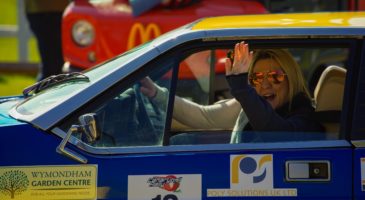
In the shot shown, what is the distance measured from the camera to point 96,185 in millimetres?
3449

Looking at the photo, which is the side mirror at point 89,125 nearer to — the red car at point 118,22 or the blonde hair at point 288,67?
the blonde hair at point 288,67

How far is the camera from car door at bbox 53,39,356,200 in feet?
11.2

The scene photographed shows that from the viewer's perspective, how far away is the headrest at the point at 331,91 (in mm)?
3877

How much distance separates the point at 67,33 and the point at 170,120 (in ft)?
12.3

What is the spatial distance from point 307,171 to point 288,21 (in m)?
0.76

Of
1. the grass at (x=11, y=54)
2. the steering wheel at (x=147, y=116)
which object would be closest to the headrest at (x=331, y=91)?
the steering wheel at (x=147, y=116)

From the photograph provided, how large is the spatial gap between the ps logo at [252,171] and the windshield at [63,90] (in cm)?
67

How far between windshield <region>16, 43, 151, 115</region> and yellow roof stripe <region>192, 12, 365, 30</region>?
362mm

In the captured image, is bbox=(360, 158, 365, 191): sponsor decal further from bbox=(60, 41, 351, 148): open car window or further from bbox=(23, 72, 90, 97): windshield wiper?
bbox=(23, 72, 90, 97): windshield wiper

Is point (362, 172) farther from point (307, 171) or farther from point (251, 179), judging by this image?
point (251, 179)

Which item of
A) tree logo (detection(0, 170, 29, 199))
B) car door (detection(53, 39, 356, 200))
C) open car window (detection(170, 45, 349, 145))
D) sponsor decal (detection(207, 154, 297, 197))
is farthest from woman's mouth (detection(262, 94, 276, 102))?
tree logo (detection(0, 170, 29, 199))

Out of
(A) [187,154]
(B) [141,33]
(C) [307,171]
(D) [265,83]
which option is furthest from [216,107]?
(B) [141,33]

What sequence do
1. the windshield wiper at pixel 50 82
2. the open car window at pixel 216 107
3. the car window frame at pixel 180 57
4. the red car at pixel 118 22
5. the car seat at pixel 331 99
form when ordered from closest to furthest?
the car window frame at pixel 180 57 < the open car window at pixel 216 107 < the car seat at pixel 331 99 < the windshield wiper at pixel 50 82 < the red car at pixel 118 22

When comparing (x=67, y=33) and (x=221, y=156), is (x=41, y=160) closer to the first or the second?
(x=221, y=156)
